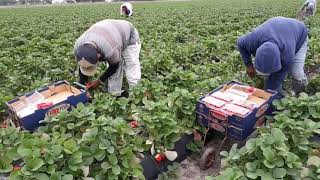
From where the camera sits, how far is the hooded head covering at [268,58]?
→ 353cm

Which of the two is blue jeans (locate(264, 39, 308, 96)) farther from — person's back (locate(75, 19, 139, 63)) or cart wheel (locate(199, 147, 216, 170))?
person's back (locate(75, 19, 139, 63))

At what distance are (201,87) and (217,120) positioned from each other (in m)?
0.94

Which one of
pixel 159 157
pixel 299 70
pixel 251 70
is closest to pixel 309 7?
pixel 299 70

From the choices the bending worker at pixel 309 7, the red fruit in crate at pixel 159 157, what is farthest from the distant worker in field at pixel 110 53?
the bending worker at pixel 309 7

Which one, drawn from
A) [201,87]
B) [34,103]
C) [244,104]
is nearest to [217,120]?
[244,104]

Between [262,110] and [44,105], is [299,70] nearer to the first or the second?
[262,110]

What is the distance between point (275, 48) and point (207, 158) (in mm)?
1285

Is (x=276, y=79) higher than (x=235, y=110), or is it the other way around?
(x=276, y=79)

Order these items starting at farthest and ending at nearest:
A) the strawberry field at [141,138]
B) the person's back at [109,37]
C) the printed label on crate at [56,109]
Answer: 1. the person's back at [109,37]
2. the printed label on crate at [56,109]
3. the strawberry field at [141,138]

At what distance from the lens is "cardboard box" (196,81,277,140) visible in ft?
10.9

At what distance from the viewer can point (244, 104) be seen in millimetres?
3539

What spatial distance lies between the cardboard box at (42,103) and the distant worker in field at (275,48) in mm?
1911

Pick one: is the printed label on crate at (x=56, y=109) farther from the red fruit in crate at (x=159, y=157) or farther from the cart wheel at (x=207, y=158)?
the cart wheel at (x=207, y=158)

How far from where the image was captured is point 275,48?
3.55 metres
